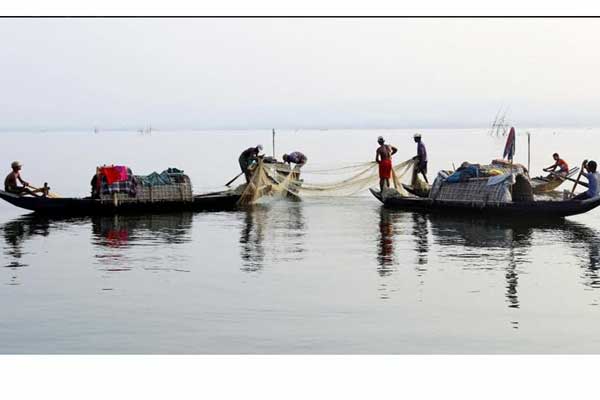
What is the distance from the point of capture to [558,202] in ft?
55.8

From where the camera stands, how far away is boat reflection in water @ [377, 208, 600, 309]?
12.7 metres

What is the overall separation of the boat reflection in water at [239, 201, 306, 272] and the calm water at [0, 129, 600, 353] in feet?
0.11

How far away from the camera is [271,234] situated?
16.5m

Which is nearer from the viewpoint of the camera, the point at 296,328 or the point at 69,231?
the point at 296,328

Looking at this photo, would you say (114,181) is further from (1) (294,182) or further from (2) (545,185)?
(2) (545,185)

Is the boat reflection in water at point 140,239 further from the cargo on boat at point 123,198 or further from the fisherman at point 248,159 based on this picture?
the fisherman at point 248,159

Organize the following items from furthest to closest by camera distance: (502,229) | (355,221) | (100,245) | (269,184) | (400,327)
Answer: (269,184)
(355,221)
(502,229)
(100,245)
(400,327)

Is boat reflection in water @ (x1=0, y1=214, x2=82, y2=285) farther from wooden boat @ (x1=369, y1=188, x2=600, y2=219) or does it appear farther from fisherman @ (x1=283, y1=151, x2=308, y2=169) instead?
wooden boat @ (x1=369, y1=188, x2=600, y2=219)

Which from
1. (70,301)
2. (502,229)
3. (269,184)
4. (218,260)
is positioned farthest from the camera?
(269,184)

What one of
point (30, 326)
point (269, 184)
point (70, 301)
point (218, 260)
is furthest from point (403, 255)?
point (269, 184)

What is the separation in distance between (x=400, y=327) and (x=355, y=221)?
889cm

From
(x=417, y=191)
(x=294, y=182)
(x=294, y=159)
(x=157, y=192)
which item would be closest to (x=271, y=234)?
(x=157, y=192)

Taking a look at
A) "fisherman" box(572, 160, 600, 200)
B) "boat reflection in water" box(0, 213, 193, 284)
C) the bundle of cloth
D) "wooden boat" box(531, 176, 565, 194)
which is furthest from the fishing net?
"fisherman" box(572, 160, 600, 200)

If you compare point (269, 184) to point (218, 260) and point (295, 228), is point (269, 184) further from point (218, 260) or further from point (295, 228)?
point (218, 260)
